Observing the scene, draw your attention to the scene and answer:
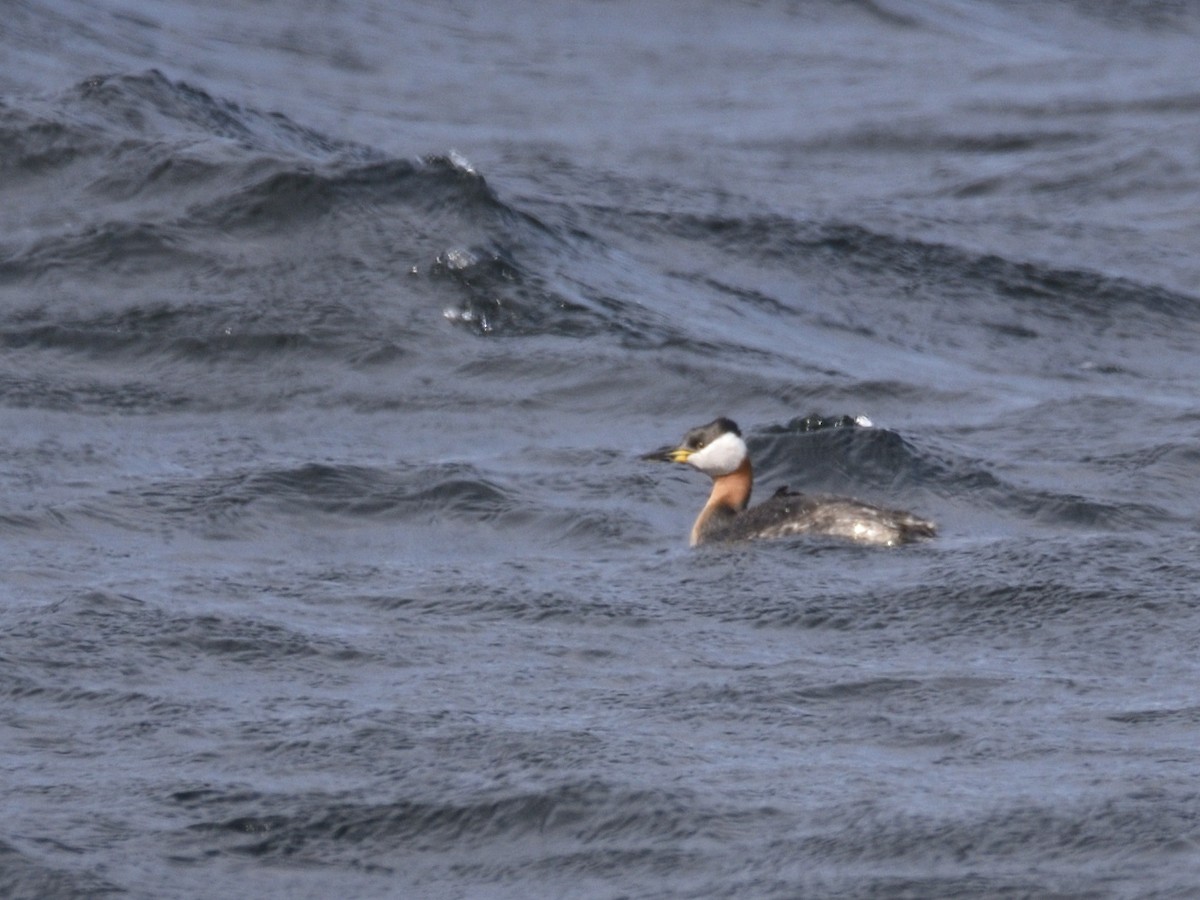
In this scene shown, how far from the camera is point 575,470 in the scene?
43.0ft

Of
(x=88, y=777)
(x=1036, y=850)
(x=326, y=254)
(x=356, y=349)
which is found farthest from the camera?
(x=326, y=254)

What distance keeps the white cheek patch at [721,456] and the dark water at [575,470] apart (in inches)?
16.9

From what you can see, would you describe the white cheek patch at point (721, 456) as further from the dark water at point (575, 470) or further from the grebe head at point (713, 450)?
the dark water at point (575, 470)

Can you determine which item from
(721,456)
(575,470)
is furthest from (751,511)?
(575,470)

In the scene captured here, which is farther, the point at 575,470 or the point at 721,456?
the point at 575,470

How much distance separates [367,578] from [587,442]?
3150 millimetres

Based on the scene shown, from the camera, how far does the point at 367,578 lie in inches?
425

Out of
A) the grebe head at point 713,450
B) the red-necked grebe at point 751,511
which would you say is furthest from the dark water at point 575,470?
the grebe head at point 713,450

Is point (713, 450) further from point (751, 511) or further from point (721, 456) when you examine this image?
point (751, 511)

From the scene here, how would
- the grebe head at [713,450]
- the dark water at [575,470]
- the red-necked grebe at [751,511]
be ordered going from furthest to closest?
the grebe head at [713,450] < the red-necked grebe at [751,511] < the dark water at [575,470]

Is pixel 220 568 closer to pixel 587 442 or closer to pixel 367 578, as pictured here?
pixel 367 578

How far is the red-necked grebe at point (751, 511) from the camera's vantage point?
11.4 m

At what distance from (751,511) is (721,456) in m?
0.62

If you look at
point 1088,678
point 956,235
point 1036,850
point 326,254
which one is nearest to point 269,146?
point 326,254
